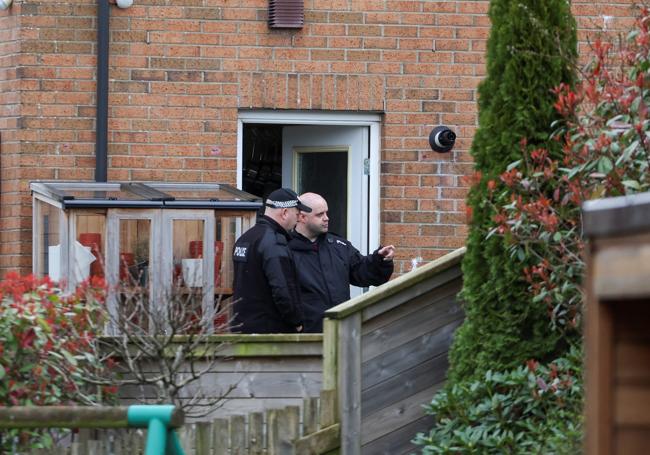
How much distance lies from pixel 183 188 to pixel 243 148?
39.4 inches

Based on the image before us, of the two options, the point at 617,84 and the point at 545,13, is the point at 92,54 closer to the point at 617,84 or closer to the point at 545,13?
the point at 545,13

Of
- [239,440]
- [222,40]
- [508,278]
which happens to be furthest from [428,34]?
[239,440]

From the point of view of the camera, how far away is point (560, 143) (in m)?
7.22

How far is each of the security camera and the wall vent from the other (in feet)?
4.11

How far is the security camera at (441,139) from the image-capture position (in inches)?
405

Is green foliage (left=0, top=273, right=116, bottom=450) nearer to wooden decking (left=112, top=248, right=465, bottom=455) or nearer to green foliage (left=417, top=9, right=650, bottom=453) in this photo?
wooden decking (left=112, top=248, right=465, bottom=455)

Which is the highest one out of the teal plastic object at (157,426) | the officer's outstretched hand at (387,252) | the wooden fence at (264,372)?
the officer's outstretched hand at (387,252)

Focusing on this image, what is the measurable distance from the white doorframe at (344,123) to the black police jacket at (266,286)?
161 centimetres

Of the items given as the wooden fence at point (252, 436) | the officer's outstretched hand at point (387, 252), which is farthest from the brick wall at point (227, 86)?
the wooden fence at point (252, 436)

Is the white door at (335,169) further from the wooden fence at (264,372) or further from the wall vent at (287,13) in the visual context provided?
the wooden fence at (264,372)

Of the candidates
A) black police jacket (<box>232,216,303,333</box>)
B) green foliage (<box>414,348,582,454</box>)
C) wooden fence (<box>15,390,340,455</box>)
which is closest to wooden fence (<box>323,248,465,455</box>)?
wooden fence (<box>15,390,340,455</box>)

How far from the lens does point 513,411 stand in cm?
686

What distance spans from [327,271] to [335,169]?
1857 mm

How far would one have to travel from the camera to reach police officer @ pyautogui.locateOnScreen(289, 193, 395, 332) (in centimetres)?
894
